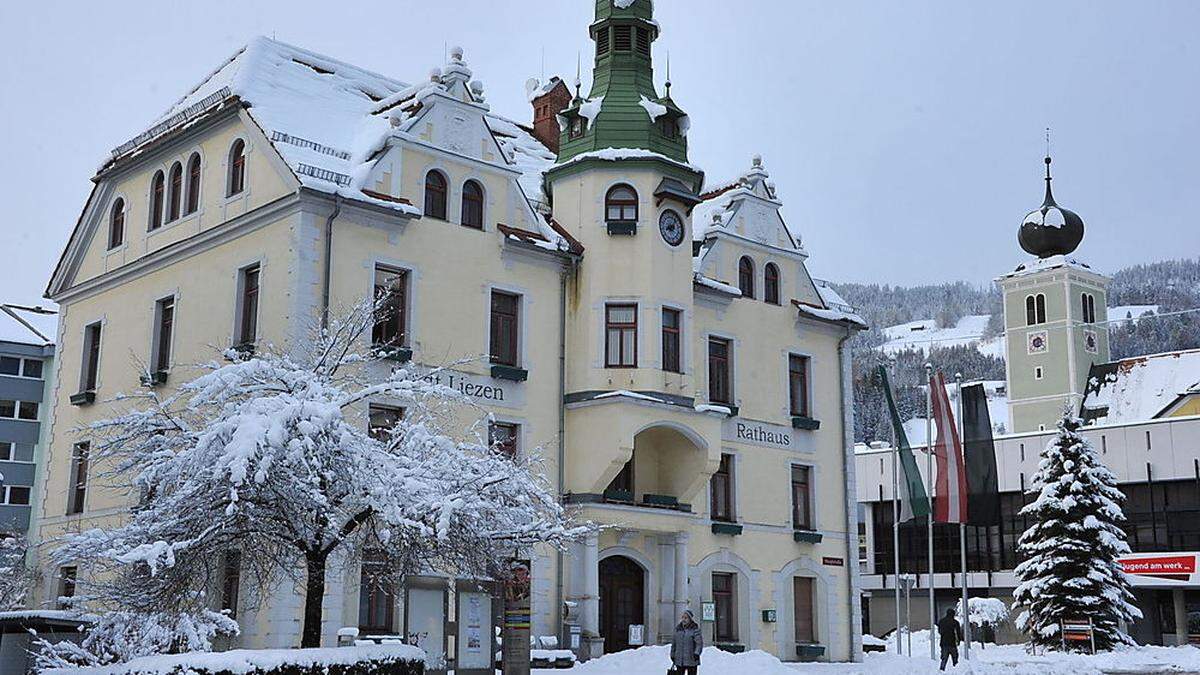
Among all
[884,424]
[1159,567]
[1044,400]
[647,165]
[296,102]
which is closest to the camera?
[296,102]

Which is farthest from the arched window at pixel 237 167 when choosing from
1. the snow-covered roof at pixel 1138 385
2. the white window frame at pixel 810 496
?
the snow-covered roof at pixel 1138 385

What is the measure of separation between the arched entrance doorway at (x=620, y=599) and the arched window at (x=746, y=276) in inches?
333

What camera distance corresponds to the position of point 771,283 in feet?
125

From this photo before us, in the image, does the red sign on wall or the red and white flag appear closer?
the red and white flag

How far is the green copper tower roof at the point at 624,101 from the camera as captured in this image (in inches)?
1315

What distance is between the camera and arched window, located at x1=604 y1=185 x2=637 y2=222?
32.8 metres

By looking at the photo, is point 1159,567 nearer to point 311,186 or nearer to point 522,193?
point 522,193

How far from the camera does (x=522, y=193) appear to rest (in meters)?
32.0

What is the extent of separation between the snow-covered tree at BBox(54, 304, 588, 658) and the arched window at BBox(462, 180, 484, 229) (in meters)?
9.96

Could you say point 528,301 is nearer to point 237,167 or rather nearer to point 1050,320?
point 237,167

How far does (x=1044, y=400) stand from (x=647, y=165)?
2884 inches

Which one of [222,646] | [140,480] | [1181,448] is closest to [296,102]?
[222,646]

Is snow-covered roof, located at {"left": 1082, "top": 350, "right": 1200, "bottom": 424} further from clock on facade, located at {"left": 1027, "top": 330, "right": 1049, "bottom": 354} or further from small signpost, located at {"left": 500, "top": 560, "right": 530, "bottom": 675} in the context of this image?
small signpost, located at {"left": 500, "top": 560, "right": 530, "bottom": 675}

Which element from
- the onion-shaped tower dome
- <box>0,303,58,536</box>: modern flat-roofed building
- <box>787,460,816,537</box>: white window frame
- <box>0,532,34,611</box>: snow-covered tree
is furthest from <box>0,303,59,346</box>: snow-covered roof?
the onion-shaped tower dome
